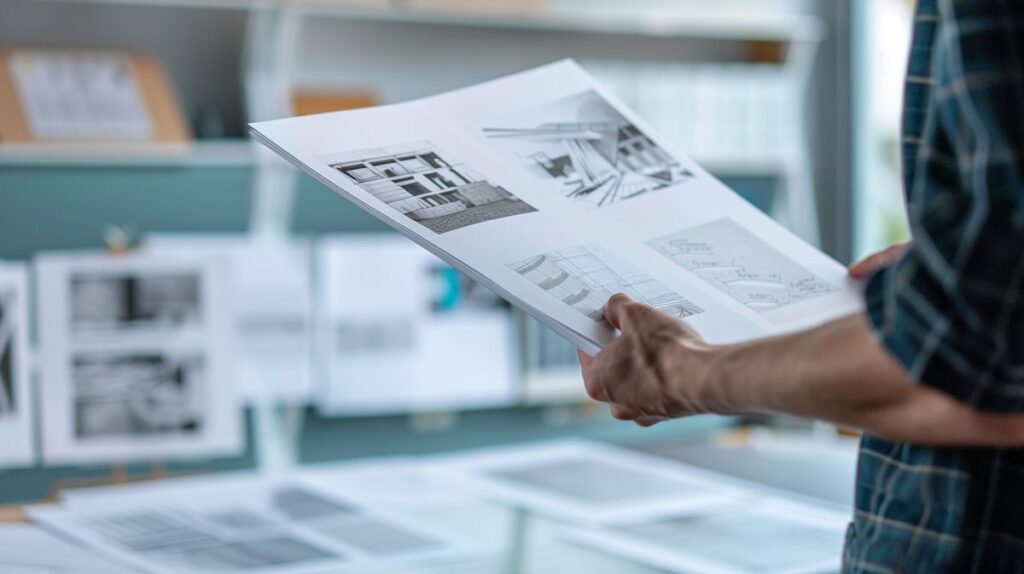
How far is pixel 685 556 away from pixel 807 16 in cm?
274

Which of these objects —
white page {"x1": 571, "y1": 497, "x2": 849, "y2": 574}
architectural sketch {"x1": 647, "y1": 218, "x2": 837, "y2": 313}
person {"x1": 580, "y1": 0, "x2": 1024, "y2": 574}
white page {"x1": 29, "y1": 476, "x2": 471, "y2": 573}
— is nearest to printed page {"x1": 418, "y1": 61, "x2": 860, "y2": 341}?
architectural sketch {"x1": 647, "y1": 218, "x2": 837, "y2": 313}

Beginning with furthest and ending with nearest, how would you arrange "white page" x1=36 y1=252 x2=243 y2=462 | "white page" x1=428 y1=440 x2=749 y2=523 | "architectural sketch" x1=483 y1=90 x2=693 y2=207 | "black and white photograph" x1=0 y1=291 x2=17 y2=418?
1. "white page" x1=36 y1=252 x2=243 y2=462
2. "black and white photograph" x1=0 y1=291 x2=17 y2=418
3. "white page" x1=428 y1=440 x2=749 y2=523
4. "architectural sketch" x1=483 y1=90 x2=693 y2=207

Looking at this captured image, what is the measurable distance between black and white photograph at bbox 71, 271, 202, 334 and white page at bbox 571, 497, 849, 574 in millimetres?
936

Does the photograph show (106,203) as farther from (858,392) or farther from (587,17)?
(858,392)

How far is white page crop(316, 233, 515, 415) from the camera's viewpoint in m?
2.96

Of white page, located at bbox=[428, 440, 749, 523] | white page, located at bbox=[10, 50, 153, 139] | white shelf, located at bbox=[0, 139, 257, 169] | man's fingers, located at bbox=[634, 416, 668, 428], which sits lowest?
white page, located at bbox=[428, 440, 749, 523]

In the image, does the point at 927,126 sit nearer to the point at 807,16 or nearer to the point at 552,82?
the point at 552,82

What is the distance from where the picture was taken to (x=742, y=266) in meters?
0.86

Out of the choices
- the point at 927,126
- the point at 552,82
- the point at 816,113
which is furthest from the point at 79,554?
the point at 816,113

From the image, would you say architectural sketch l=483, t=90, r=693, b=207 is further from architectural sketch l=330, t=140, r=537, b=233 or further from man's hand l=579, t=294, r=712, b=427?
man's hand l=579, t=294, r=712, b=427

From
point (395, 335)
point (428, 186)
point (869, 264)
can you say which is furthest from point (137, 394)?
point (869, 264)

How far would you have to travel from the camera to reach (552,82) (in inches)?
40.2

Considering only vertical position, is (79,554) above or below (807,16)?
below

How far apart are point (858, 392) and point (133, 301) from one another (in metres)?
1.61
